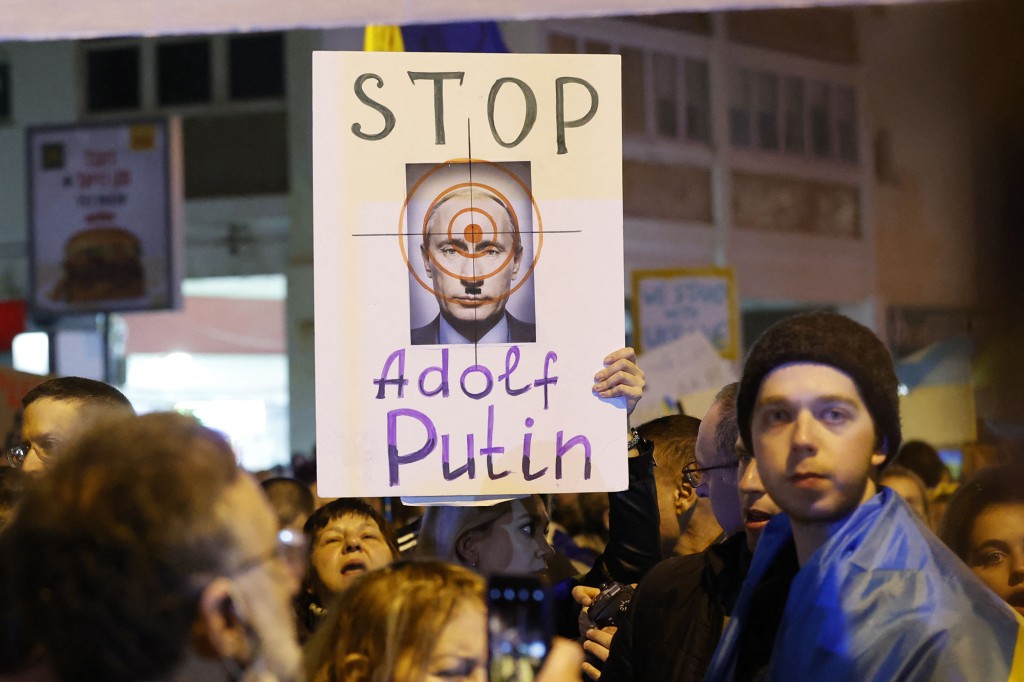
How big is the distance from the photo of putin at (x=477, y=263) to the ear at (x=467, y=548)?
501 millimetres

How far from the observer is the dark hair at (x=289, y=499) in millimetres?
4008

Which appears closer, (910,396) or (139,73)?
(910,396)

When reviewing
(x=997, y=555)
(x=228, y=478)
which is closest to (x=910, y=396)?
(x=997, y=555)

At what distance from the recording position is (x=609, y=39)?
1587 centimetres

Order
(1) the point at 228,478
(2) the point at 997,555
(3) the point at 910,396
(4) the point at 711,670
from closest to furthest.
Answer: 1. (1) the point at 228,478
2. (4) the point at 711,670
3. (2) the point at 997,555
4. (3) the point at 910,396

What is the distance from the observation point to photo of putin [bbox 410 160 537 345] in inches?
104

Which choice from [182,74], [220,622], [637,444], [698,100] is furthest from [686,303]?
[182,74]

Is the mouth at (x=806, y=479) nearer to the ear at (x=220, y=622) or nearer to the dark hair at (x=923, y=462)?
the ear at (x=220, y=622)

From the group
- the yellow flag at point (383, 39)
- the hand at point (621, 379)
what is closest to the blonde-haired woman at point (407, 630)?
the hand at point (621, 379)

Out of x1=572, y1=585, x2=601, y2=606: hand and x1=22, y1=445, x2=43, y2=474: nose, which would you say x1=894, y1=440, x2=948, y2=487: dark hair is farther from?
x1=22, y1=445, x2=43, y2=474: nose

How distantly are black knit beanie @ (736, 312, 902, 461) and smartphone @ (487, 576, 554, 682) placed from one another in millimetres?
696

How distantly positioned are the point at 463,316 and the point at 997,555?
1311mm

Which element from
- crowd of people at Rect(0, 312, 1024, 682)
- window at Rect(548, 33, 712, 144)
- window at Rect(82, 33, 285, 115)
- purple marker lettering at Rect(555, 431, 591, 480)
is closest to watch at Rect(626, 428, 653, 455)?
crowd of people at Rect(0, 312, 1024, 682)

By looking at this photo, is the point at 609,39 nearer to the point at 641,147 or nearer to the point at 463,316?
the point at 641,147
